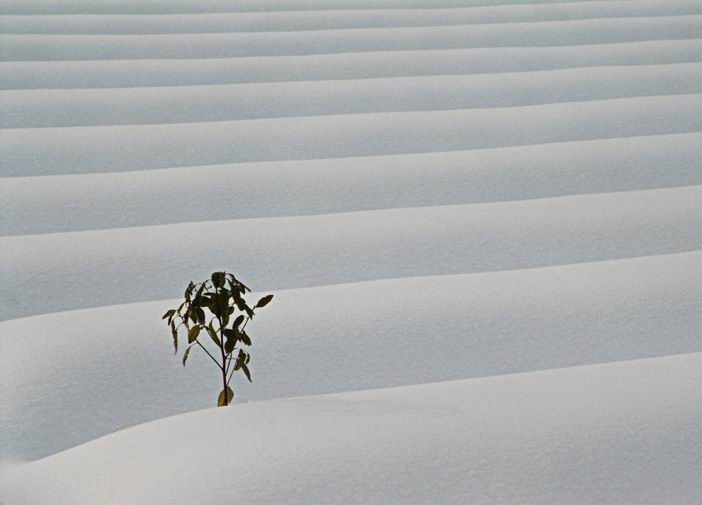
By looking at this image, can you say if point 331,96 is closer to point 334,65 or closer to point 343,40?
point 334,65

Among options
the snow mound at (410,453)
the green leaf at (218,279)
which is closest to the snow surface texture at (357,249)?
the snow mound at (410,453)

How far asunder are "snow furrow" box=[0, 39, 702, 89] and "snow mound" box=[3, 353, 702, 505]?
92 centimetres

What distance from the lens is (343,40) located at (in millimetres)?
1814

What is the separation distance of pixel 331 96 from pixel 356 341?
0.71 m

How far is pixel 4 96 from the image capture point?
4.99 feet

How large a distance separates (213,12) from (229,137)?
0.63 m

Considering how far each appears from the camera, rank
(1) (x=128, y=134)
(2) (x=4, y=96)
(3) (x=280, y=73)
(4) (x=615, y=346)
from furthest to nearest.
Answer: (3) (x=280, y=73) < (2) (x=4, y=96) < (1) (x=128, y=134) < (4) (x=615, y=346)

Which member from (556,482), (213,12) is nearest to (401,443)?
(556,482)

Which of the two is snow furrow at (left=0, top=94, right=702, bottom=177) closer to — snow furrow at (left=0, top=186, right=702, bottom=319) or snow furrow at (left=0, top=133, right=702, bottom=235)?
snow furrow at (left=0, top=133, right=702, bottom=235)

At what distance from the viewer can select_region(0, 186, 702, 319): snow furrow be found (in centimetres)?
106

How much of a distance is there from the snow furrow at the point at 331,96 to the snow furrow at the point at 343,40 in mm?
172

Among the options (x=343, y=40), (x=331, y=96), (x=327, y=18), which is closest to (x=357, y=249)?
(x=331, y=96)

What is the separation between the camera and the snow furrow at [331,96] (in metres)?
1.49

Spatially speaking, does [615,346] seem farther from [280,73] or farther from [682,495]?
[280,73]
